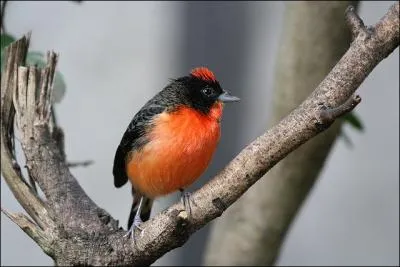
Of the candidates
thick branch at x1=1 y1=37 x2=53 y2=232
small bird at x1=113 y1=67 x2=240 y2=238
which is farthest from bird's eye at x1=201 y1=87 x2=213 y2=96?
thick branch at x1=1 y1=37 x2=53 y2=232

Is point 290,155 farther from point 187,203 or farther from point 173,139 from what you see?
point 187,203

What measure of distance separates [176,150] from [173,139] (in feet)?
0.14

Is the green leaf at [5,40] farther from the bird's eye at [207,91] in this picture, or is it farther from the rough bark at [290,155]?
the rough bark at [290,155]

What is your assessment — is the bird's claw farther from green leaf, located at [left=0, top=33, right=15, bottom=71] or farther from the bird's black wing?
green leaf, located at [left=0, top=33, right=15, bottom=71]

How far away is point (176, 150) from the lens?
2617 millimetres

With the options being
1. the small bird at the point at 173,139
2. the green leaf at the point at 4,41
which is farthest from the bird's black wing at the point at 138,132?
the green leaf at the point at 4,41

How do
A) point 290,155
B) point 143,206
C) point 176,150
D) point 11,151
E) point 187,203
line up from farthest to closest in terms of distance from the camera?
point 290,155 < point 143,206 < point 11,151 < point 176,150 < point 187,203

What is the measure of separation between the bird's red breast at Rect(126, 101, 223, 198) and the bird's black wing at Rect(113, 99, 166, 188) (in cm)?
3

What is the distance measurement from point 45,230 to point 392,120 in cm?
335

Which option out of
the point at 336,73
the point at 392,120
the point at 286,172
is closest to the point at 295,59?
the point at 286,172

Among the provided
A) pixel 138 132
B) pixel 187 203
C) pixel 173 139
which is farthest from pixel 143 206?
pixel 187 203

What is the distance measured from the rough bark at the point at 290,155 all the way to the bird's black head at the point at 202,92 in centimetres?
51

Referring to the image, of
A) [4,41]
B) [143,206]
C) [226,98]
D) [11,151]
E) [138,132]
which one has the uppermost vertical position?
[4,41]

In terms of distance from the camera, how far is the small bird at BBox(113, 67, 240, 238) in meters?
2.62
